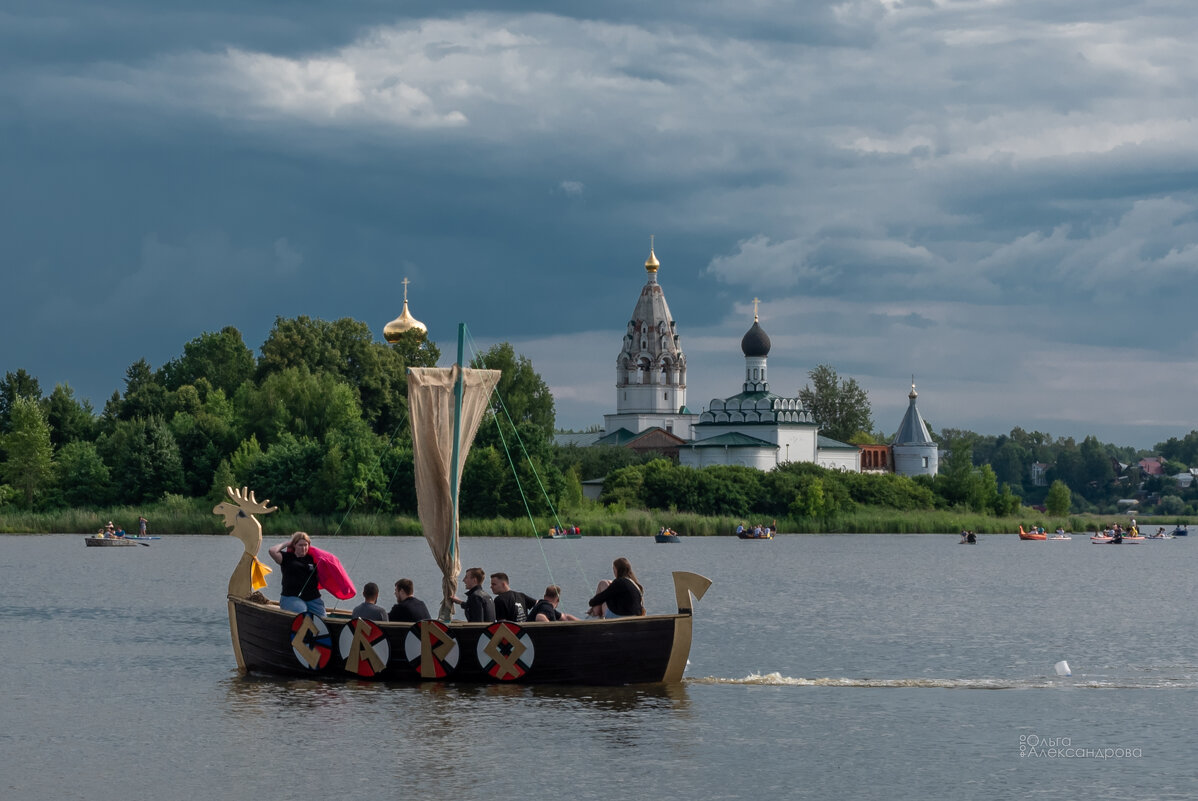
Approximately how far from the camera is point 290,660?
22.9m

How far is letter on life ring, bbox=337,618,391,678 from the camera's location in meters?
22.1

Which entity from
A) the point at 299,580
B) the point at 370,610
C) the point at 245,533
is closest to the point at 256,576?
the point at 245,533

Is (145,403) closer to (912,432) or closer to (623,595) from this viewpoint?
(912,432)

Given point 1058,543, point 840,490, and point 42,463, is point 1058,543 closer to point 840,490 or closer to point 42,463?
point 840,490

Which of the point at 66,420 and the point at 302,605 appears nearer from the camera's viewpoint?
the point at 302,605

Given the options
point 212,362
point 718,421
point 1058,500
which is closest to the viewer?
point 212,362

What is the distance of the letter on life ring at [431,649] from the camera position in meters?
21.8

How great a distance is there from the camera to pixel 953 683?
23.8 meters

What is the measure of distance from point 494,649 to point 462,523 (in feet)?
197

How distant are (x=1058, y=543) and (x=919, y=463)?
49745 millimetres

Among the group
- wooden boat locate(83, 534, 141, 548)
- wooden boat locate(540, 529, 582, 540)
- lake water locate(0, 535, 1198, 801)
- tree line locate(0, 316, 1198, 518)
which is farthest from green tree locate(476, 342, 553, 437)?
lake water locate(0, 535, 1198, 801)

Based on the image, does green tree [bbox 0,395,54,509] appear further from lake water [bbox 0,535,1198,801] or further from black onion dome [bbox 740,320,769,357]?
black onion dome [bbox 740,320,769,357]

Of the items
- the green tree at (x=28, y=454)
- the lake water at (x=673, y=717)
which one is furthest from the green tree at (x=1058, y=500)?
the lake water at (x=673, y=717)

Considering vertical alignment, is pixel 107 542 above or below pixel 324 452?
below
